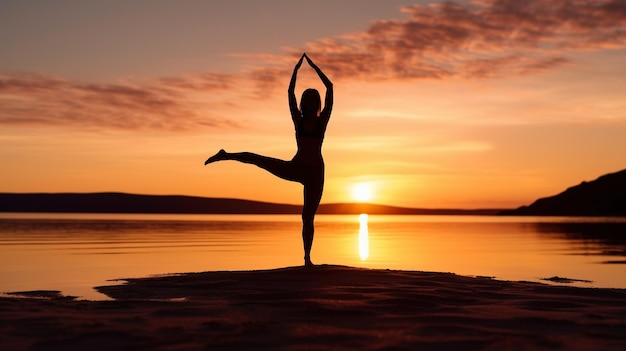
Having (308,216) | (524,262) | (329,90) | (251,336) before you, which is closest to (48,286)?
(308,216)

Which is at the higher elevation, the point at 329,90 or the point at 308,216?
the point at 329,90

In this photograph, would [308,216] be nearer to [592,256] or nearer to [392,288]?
[392,288]

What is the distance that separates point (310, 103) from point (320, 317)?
5.76 meters

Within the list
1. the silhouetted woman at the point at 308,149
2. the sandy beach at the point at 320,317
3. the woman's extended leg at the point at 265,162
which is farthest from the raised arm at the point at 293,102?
the sandy beach at the point at 320,317

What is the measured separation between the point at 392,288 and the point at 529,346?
376 cm

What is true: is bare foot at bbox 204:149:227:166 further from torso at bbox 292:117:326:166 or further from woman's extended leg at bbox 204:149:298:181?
torso at bbox 292:117:326:166

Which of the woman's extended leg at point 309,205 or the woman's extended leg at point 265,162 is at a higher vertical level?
the woman's extended leg at point 265,162

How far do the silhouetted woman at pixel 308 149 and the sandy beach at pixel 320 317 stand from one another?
6.43 feet

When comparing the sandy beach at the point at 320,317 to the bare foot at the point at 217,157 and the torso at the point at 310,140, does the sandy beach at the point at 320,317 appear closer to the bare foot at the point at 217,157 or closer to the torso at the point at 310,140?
the bare foot at the point at 217,157

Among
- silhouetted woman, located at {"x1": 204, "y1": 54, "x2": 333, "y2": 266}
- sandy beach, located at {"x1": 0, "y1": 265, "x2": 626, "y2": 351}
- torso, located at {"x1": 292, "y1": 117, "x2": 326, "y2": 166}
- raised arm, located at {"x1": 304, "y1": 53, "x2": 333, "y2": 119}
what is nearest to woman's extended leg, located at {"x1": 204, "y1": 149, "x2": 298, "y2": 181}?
silhouetted woman, located at {"x1": 204, "y1": 54, "x2": 333, "y2": 266}

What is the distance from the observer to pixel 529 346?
5.77 meters

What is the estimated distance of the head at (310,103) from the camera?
1196cm

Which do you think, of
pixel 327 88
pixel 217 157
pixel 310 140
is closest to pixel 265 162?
pixel 217 157

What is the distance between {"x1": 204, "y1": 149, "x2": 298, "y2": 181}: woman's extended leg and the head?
3.68 feet
